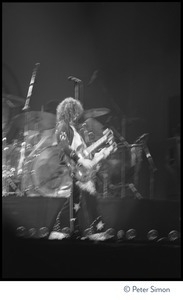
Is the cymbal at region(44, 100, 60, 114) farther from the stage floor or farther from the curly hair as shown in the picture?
the stage floor

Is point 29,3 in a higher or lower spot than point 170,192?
higher

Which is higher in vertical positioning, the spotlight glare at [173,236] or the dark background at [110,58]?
the dark background at [110,58]

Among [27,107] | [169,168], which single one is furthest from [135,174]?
[27,107]

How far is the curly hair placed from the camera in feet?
7.14

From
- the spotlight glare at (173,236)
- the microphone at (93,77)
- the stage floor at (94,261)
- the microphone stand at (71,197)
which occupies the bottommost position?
the stage floor at (94,261)

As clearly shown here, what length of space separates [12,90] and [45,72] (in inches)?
7.8

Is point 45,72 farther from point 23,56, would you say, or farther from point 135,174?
point 135,174

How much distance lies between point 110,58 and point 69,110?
1.15ft

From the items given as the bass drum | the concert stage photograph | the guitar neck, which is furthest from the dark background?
the bass drum

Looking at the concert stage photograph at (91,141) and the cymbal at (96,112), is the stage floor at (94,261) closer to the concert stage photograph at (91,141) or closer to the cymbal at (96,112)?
the concert stage photograph at (91,141)

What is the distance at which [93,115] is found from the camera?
2.17 metres

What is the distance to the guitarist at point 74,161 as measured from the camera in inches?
84.0

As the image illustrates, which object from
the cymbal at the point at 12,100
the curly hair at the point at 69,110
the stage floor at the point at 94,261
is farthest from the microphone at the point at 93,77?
the stage floor at the point at 94,261

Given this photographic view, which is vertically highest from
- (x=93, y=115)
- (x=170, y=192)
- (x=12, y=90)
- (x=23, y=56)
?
(x=23, y=56)
